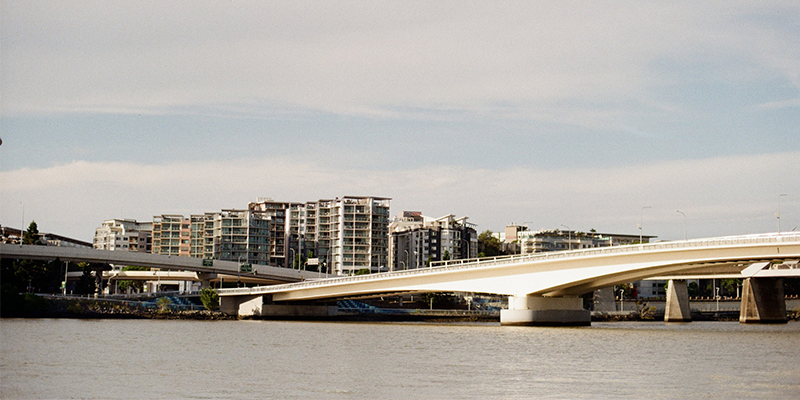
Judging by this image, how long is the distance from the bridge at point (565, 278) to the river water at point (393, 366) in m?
7.84

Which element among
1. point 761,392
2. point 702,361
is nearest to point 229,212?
point 702,361

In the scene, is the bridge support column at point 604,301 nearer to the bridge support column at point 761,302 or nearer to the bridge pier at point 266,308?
the bridge support column at point 761,302

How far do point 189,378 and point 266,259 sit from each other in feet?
468

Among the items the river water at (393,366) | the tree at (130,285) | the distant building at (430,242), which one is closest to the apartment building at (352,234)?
the distant building at (430,242)

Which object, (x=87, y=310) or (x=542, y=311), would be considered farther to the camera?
(x=87, y=310)

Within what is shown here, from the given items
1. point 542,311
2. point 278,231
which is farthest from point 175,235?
point 542,311

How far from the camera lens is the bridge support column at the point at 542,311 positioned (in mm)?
79562

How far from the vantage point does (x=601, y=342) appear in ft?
184

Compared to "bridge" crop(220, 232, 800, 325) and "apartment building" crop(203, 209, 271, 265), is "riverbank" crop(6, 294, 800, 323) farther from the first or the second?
"apartment building" crop(203, 209, 271, 265)

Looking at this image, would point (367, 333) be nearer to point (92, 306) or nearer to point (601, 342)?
point (601, 342)

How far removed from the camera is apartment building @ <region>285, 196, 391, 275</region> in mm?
166375

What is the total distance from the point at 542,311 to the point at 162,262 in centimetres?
6134

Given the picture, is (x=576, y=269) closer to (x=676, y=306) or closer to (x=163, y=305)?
(x=676, y=306)

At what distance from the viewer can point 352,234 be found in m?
167
